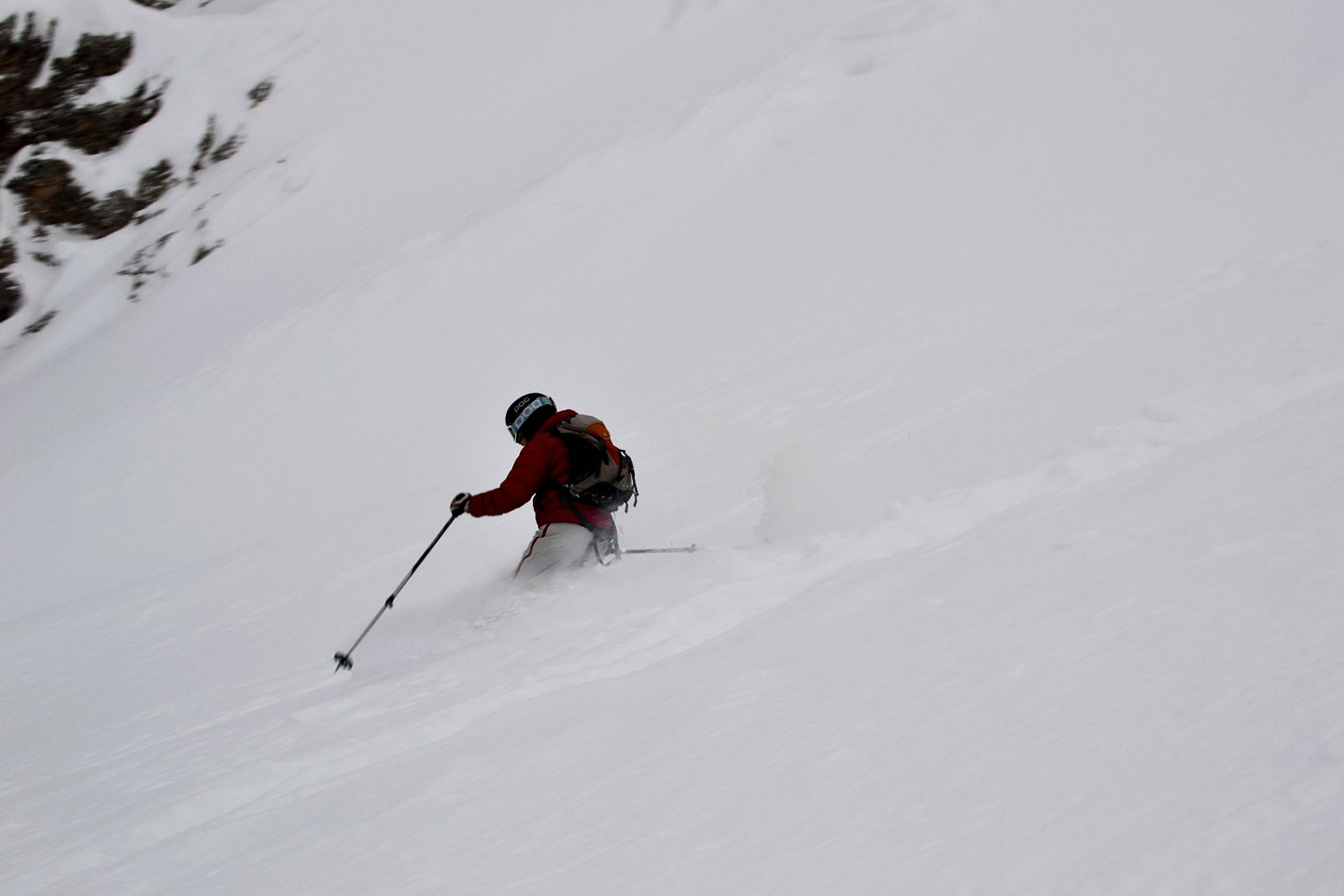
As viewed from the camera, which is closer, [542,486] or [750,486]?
[542,486]

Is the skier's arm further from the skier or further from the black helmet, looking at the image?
the black helmet

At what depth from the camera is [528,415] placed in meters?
6.73

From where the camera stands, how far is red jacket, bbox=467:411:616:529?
649cm

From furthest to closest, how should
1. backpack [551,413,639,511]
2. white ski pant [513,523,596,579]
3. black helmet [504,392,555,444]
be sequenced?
white ski pant [513,523,596,579], black helmet [504,392,555,444], backpack [551,413,639,511]

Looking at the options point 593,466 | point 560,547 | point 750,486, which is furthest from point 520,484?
point 750,486

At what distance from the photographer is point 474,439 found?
1308 centimetres

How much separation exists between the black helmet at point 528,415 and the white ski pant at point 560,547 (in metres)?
0.67

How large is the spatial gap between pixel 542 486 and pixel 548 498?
0.09 m

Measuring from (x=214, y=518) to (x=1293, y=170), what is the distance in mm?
14595

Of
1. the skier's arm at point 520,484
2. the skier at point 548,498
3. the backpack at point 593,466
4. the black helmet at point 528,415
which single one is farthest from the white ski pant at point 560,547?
the black helmet at point 528,415

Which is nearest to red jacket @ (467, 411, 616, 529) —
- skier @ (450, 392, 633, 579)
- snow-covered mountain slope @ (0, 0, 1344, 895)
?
skier @ (450, 392, 633, 579)

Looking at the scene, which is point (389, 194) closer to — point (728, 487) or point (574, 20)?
point (574, 20)

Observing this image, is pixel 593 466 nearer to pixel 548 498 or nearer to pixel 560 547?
pixel 548 498

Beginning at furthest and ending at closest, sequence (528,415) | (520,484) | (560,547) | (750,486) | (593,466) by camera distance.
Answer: (750,486), (560,547), (528,415), (593,466), (520,484)
